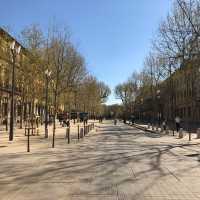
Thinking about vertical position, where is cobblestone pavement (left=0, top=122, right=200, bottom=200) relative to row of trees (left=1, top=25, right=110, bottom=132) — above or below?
below

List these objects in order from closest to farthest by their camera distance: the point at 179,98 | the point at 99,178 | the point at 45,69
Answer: the point at 99,178 → the point at 45,69 → the point at 179,98

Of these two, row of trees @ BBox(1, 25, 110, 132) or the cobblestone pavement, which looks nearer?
the cobblestone pavement

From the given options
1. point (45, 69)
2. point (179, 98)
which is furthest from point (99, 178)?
point (179, 98)

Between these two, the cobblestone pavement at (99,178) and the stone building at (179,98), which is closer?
the cobblestone pavement at (99,178)

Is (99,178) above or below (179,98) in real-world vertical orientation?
below

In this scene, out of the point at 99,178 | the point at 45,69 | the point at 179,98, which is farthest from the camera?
the point at 179,98

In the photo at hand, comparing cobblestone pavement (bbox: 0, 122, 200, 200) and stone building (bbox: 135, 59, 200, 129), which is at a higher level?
stone building (bbox: 135, 59, 200, 129)

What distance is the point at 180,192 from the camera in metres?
10.6

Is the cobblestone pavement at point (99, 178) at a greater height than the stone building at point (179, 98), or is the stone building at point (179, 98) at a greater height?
the stone building at point (179, 98)

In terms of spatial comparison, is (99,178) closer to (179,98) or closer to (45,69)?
(45,69)

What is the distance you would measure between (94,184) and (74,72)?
48221 millimetres

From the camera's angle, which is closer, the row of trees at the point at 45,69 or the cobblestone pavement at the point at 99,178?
the cobblestone pavement at the point at 99,178

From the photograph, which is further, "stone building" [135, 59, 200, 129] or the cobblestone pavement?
"stone building" [135, 59, 200, 129]

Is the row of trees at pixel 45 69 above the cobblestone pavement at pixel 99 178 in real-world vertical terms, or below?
above
